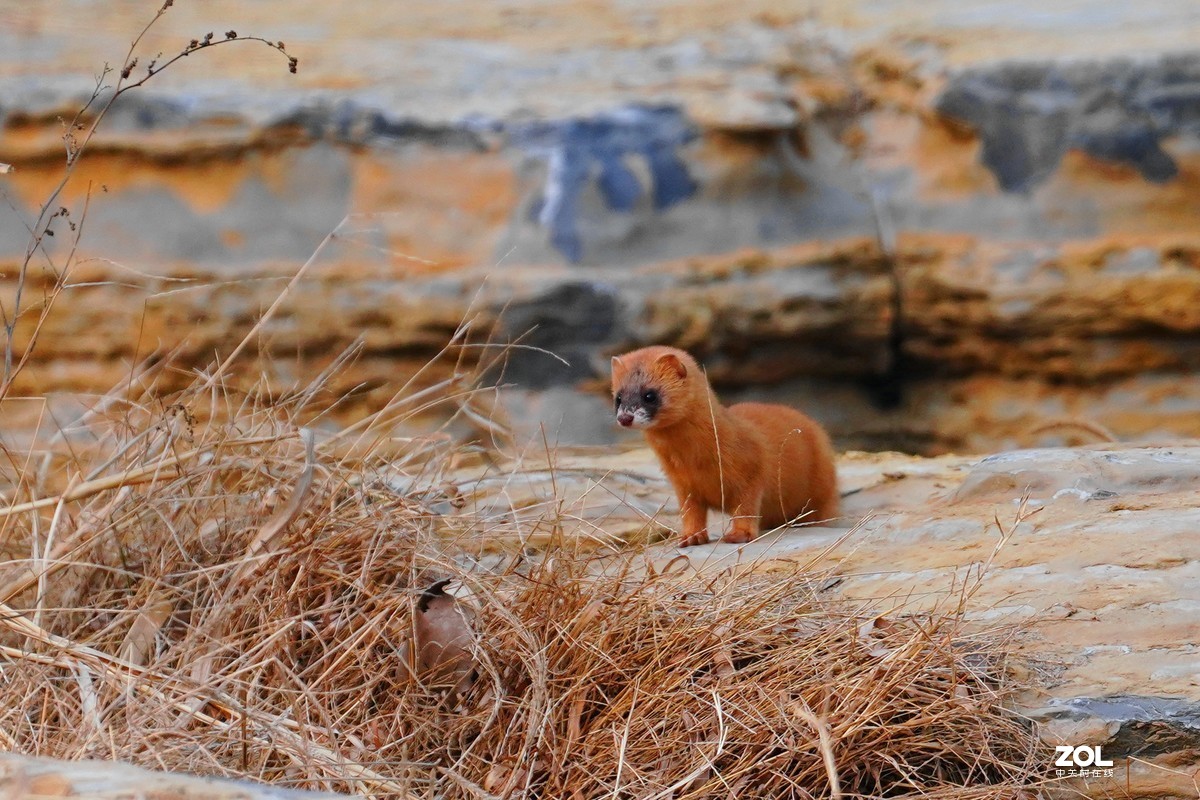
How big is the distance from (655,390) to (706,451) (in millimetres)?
244

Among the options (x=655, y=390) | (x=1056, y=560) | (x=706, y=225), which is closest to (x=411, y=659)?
(x=655, y=390)

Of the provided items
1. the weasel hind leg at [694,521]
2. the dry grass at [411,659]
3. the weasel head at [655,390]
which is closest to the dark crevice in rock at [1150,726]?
the dry grass at [411,659]

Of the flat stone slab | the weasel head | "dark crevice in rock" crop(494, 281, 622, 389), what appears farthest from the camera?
"dark crevice in rock" crop(494, 281, 622, 389)

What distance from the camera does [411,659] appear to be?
107 inches

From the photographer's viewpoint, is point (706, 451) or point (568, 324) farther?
point (568, 324)

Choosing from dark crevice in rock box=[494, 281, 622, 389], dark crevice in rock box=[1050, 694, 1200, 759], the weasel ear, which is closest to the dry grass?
dark crevice in rock box=[1050, 694, 1200, 759]

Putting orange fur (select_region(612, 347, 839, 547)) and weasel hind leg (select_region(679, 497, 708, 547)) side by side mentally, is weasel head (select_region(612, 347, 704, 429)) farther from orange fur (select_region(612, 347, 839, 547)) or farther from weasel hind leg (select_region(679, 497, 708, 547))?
weasel hind leg (select_region(679, 497, 708, 547))

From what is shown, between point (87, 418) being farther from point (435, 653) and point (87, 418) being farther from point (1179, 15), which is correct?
point (1179, 15)

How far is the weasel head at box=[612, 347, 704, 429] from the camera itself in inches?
152

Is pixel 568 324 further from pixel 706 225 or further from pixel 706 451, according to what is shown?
pixel 706 451

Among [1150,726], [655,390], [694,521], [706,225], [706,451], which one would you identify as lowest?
[694,521]

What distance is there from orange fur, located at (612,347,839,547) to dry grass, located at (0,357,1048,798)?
2.82ft

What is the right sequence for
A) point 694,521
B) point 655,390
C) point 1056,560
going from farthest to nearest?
point 694,521 < point 655,390 < point 1056,560

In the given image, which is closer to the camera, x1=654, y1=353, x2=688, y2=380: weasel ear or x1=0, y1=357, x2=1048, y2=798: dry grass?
x1=0, y1=357, x2=1048, y2=798: dry grass
